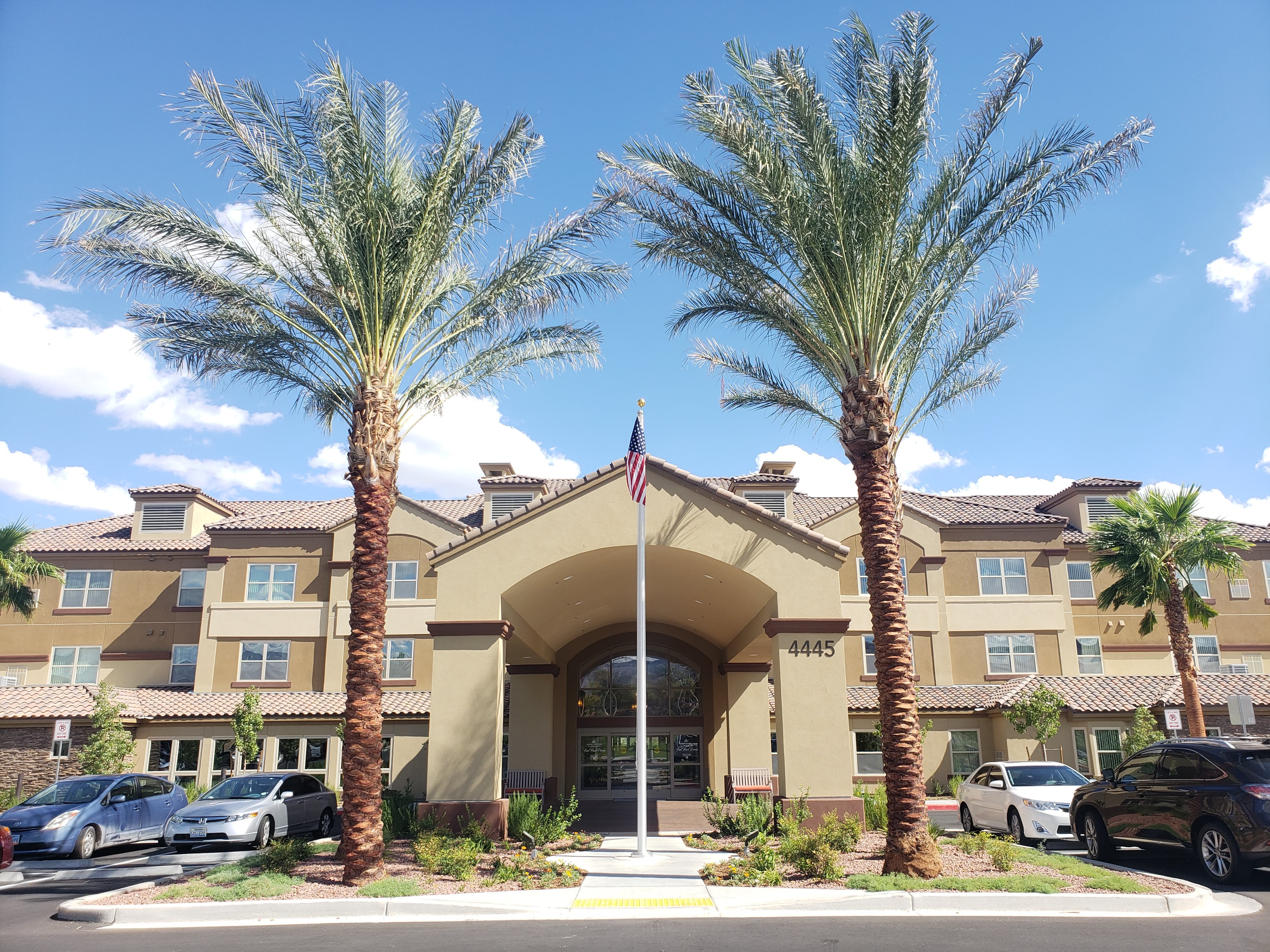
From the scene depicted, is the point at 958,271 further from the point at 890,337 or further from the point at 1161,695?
the point at 1161,695

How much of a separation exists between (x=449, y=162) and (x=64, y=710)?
2319 centimetres

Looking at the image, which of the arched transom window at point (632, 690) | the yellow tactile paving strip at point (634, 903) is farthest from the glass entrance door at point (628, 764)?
the yellow tactile paving strip at point (634, 903)

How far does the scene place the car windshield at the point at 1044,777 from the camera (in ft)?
57.7

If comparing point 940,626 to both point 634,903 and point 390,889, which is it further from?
point 390,889

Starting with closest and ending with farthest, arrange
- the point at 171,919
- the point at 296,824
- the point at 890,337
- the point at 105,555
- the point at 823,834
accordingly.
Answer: the point at 171,919 < the point at 823,834 < the point at 890,337 < the point at 296,824 < the point at 105,555

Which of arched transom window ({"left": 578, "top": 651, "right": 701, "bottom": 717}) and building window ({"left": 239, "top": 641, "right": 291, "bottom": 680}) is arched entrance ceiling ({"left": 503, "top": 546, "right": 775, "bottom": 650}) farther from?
building window ({"left": 239, "top": 641, "right": 291, "bottom": 680})

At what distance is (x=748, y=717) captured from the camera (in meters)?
26.4

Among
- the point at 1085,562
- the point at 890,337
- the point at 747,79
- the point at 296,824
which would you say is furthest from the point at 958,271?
the point at 1085,562

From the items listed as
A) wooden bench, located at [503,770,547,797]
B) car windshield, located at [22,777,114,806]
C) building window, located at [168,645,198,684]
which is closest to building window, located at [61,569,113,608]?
building window, located at [168,645,198,684]

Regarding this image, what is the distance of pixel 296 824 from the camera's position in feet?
61.4

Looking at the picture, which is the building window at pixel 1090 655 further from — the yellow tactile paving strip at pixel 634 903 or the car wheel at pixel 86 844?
the car wheel at pixel 86 844

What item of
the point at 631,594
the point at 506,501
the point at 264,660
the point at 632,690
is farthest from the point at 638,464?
the point at 264,660

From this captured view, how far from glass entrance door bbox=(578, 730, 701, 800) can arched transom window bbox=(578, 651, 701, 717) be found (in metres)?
0.70

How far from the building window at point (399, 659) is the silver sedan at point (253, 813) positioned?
40.8 feet
